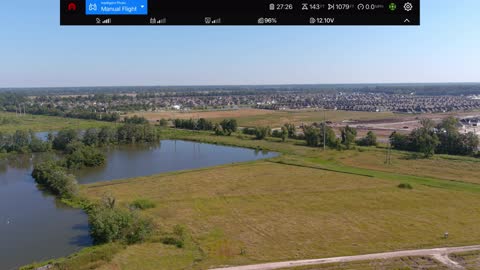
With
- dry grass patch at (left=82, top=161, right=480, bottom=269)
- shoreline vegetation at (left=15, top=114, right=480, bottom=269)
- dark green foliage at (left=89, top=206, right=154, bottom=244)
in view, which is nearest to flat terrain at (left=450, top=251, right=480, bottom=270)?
dry grass patch at (left=82, top=161, right=480, bottom=269)

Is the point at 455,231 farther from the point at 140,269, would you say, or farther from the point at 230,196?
the point at 140,269

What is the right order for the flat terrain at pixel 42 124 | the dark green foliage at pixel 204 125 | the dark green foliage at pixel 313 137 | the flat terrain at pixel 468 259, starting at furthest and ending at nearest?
the dark green foliage at pixel 204 125 → the flat terrain at pixel 42 124 → the dark green foliage at pixel 313 137 → the flat terrain at pixel 468 259

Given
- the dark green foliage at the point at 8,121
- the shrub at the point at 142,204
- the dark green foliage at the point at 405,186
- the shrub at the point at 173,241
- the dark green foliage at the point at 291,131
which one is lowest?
the shrub at the point at 173,241

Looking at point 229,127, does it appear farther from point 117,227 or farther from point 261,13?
point 261,13

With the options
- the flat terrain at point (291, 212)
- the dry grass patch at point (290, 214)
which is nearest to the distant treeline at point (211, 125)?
the flat terrain at point (291, 212)

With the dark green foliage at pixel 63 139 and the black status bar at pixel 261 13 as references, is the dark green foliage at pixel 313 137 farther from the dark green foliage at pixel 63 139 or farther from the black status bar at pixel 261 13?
the black status bar at pixel 261 13

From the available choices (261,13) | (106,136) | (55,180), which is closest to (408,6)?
(261,13)

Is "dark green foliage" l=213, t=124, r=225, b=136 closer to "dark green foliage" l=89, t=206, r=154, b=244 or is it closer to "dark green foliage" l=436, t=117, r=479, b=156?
"dark green foliage" l=436, t=117, r=479, b=156

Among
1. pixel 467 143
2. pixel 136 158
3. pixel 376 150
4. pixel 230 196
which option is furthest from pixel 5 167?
pixel 467 143
